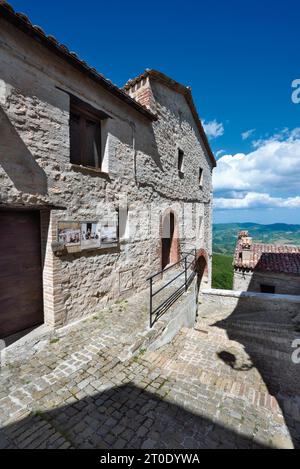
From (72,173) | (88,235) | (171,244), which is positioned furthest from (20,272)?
(171,244)

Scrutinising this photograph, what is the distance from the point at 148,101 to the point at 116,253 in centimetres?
565

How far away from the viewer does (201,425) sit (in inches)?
113

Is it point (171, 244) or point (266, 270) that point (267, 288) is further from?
point (171, 244)

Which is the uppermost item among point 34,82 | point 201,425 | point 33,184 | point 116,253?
point 34,82

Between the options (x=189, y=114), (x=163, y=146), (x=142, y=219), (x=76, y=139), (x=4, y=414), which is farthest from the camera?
(x=189, y=114)

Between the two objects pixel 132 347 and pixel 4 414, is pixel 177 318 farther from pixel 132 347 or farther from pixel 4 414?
pixel 4 414

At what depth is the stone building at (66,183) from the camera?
420 centimetres

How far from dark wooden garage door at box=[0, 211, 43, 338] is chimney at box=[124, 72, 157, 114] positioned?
598cm

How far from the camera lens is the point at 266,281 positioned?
15703mm

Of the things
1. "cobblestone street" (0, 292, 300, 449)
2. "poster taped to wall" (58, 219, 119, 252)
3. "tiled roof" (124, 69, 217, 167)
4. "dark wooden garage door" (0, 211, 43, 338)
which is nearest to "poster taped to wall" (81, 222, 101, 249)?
"poster taped to wall" (58, 219, 119, 252)

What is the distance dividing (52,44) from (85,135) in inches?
71.3

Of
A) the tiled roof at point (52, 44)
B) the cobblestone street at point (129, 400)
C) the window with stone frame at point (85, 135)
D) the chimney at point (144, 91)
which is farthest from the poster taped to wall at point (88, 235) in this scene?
the chimney at point (144, 91)

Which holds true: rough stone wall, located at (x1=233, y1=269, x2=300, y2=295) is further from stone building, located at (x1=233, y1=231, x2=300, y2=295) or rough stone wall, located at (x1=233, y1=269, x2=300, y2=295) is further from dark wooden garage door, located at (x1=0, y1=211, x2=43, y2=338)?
dark wooden garage door, located at (x1=0, y1=211, x2=43, y2=338)

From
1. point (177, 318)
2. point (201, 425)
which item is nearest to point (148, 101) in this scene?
point (177, 318)
